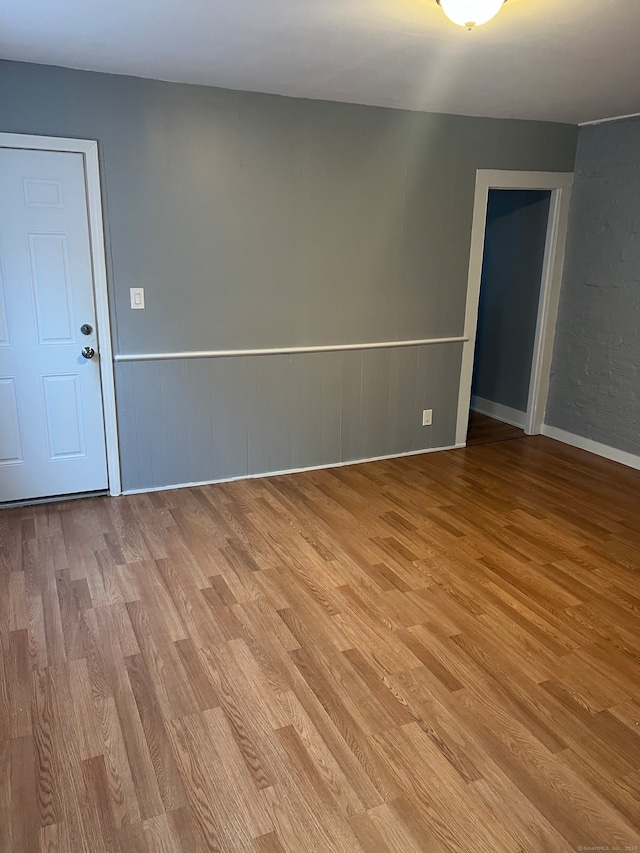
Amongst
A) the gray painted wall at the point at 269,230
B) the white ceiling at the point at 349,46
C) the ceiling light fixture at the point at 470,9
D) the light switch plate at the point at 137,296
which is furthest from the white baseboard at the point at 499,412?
the ceiling light fixture at the point at 470,9

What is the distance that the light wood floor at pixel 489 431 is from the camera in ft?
16.6

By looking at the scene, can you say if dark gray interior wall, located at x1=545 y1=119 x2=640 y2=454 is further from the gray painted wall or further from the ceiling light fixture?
the ceiling light fixture

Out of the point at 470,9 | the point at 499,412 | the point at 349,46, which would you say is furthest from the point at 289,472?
the point at 470,9

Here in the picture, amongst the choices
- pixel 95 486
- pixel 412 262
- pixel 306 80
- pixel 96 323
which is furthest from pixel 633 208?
pixel 95 486

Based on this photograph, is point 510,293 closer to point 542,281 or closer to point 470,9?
point 542,281

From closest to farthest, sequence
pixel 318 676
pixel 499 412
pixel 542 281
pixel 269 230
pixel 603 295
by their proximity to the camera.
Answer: pixel 318 676 → pixel 269 230 → pixel 603 295 → pixel 542 281 → pixel 499 412

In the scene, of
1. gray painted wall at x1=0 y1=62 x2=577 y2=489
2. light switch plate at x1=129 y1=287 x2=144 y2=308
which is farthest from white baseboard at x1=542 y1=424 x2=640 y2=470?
light switch plate at x1=129 y1=287 x2=144 y2=308

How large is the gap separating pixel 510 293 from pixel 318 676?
4.07 m

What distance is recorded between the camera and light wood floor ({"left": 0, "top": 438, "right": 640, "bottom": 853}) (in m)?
1.70

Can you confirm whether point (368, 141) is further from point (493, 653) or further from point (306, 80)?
point (493, 653)

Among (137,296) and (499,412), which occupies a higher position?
(137,296)

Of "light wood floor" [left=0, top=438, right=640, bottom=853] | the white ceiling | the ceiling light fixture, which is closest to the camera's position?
"light wood floor" [left=0, top=438, right=640, bottom=853]

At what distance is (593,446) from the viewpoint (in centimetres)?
475

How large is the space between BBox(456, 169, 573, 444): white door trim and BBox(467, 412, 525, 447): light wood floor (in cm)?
13
